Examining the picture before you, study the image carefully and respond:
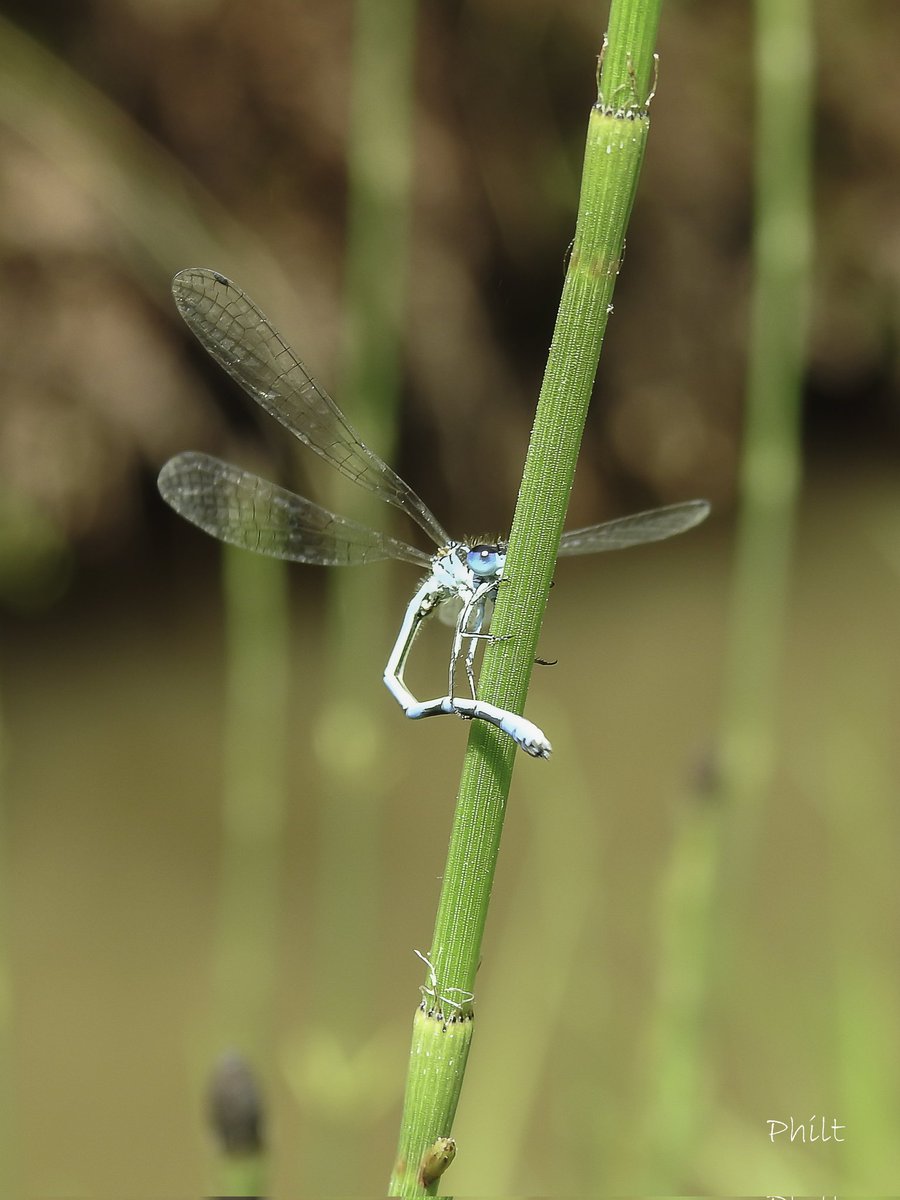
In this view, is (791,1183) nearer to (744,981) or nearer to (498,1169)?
(498,1169)

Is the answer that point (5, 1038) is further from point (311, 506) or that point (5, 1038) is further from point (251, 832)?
point (311, 506)

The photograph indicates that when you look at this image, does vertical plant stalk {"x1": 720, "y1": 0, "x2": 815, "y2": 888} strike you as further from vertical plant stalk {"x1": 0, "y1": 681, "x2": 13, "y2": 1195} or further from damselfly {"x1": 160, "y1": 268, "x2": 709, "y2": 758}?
vertical plant stalk {"x1": 0, "y1": 681, "x2": 13, "y2": 1195}

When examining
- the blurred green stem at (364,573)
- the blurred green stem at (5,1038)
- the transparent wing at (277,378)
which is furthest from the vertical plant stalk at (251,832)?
the transparent wing at (277,378)

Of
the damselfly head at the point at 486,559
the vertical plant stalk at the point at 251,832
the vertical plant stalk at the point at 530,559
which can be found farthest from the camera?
the vertical plant stalk at the point at 251,832


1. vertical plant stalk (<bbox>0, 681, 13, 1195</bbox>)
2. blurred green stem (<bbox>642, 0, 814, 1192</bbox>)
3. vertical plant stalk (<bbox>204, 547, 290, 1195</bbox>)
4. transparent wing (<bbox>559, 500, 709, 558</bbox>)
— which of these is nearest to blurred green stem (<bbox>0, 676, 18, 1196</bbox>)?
vertical plant stalk (<bbox>0, 681, 13, 1195</bbox>)

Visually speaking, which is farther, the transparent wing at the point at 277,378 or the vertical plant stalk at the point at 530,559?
the transparent wing at the point at 277,378

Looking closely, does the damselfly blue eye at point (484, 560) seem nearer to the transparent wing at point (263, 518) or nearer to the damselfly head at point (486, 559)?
the damselfly head at point (486, 559)

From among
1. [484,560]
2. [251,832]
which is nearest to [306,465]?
[251,832]

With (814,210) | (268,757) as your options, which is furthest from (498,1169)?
(814,210)
